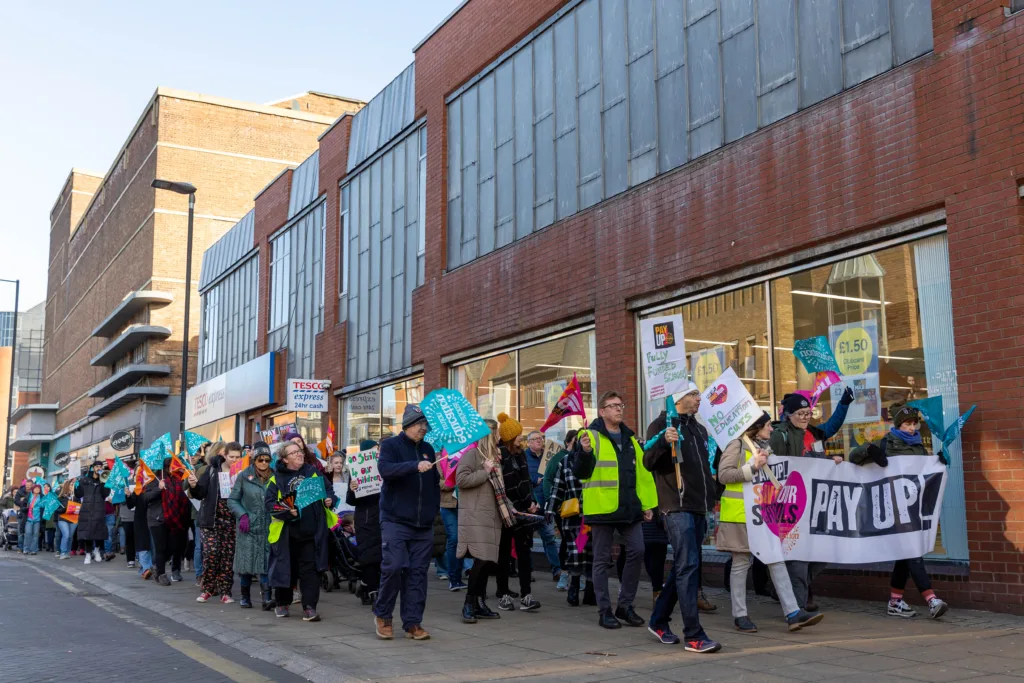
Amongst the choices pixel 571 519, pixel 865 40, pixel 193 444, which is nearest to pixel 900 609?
pixel 571 519

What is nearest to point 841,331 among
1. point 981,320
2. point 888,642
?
point 981,320

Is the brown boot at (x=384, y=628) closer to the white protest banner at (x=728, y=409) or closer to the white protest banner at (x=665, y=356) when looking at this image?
the white protest banner at (x=665, y=356)

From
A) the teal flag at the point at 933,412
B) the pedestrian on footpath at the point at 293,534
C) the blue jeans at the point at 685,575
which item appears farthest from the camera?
the pedestrian on footpath at the point at 293,534

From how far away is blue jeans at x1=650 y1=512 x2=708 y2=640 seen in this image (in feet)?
24.6

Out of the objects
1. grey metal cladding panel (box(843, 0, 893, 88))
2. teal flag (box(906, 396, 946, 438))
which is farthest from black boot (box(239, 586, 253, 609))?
grey metal cladding panel (box(843, 0, 893, 88))

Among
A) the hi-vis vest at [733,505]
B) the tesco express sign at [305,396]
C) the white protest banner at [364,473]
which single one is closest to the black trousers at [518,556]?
the white protest banner at [364,473]

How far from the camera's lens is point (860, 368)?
1054 centimetres

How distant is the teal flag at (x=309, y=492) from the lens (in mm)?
9812

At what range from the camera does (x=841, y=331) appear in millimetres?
10844

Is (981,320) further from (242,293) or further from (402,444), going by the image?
(242,293)

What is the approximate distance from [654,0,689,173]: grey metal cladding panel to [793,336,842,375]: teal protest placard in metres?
4.20

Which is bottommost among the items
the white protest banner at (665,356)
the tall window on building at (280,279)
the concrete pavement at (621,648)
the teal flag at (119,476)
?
the concrete pavement at (621,648)

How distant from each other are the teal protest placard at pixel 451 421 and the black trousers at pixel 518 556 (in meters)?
1.98

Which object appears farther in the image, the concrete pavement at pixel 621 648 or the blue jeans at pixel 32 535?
the blue jeans at pixel 32 535
